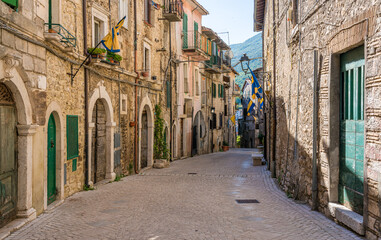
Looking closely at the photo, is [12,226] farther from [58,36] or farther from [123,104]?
[123,104]

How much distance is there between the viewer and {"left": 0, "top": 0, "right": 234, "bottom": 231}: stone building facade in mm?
6836

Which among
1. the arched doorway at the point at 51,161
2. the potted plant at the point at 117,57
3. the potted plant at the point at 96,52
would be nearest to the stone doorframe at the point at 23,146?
the arched doorway at the point at 51,161

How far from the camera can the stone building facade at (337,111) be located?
565cm

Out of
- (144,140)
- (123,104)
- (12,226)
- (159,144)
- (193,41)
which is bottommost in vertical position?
(12,226)

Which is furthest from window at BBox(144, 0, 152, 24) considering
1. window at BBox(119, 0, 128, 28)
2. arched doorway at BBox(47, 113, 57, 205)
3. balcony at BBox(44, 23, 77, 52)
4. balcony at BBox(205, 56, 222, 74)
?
balcony at BBox(205, 56, 222, 74)

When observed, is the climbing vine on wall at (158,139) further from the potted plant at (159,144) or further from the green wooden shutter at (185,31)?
the green wooden shutter at (185,31)

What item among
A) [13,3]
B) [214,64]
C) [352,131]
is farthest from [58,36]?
[214,64]

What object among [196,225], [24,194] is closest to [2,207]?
[24,194]

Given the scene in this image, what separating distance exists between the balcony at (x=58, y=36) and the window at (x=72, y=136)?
1.72 m

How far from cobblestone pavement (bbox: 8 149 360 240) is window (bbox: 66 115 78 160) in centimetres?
109

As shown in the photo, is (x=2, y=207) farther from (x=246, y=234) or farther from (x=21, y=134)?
(x=246, y=234)

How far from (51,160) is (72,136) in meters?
1.13

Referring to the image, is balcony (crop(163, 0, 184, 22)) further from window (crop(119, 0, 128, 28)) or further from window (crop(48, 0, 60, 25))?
window (crop(48, 0, 60, 25))

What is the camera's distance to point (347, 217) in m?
6.28
